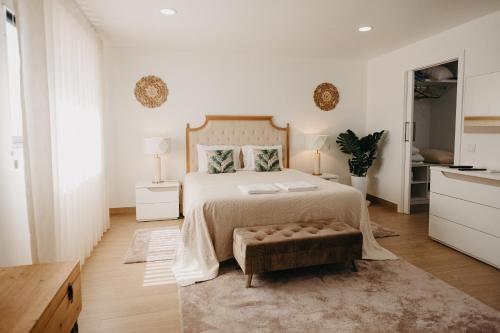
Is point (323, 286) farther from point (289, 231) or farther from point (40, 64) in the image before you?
point (40, 64)

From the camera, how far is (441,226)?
133 inches

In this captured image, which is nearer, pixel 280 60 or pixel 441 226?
pixel 441 226

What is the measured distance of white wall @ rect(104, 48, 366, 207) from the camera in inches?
180

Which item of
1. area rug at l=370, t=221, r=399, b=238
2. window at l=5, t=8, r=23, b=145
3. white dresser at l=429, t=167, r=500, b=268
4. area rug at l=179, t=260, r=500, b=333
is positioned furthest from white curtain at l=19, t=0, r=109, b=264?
white dresser at l=429, t=167, r=500, b=268

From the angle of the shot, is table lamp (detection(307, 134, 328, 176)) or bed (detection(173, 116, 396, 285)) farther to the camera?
table lamp (detection(307, 134, 328, 176))

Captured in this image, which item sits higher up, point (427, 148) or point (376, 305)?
point (427, 148)

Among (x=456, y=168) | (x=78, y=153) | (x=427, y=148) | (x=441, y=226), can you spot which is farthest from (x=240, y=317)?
(x=427, y=148)

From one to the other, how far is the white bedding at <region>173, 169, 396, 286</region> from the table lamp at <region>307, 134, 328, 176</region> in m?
1.91

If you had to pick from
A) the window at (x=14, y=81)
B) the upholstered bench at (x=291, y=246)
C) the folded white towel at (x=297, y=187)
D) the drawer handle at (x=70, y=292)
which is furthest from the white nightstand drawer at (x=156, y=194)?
the drawer handle at (x=70, y=292)

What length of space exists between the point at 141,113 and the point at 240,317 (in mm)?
3462

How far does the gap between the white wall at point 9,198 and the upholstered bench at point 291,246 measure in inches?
57.1

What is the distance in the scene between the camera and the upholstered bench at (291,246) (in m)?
2.38

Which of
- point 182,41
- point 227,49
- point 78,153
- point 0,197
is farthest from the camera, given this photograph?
point 227,49

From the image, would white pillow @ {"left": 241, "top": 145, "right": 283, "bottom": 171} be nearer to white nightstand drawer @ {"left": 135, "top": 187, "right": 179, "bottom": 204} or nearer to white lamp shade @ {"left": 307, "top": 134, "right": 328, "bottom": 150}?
white lamp shade @ {"left": 307, "top": 134, "right": 328, "bottom": 150}
